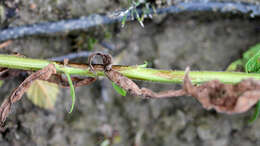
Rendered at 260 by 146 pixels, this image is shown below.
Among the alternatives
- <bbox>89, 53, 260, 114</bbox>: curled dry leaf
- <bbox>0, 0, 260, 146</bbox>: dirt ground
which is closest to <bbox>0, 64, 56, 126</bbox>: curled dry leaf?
<bbox>89, 53, 260, 114</bbox>: curled dry leaf

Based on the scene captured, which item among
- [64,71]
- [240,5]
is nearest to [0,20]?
[64,71]

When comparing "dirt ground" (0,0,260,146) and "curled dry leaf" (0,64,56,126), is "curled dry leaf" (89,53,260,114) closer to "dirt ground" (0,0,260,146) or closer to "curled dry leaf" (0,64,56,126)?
"curled dry leaf" (0,64,56,126)

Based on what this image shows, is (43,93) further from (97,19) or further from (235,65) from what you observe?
(235,65)

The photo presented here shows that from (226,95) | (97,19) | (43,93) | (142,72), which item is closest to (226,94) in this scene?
(226,95)

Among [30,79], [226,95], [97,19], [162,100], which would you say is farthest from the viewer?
[162,100]

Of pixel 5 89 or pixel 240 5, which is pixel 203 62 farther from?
pixel 5 89

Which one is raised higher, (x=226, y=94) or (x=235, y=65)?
(x=235, y=65)

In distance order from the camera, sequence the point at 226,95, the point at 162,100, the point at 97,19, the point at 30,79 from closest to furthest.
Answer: the point at 226,95, the point at 30,79, the point at 97,19, the point at 162,100
